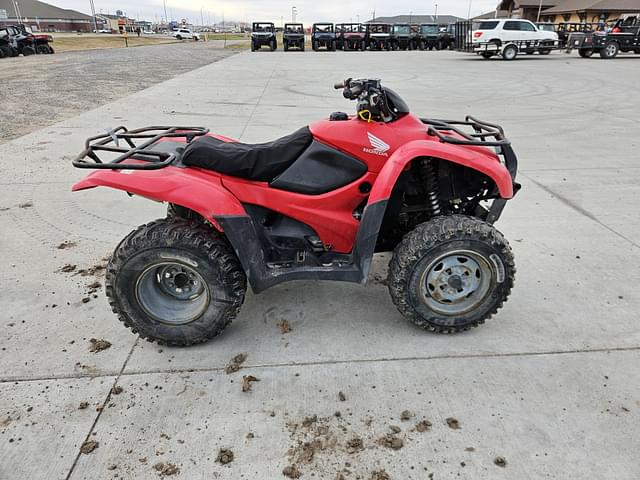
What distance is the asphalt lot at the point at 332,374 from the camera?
84.8 inches

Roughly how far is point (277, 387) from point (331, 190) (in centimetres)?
116

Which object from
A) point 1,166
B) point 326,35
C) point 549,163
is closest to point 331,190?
point 549,163

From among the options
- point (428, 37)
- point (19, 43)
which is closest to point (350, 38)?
point (428, 37)

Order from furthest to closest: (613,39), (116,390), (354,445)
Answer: (613,39) → (116,390) → (354,445)

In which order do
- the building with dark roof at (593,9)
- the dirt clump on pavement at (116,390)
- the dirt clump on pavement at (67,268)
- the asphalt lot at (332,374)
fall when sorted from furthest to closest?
1. the building with dark roof at (593,9)
2. the dirt clump on pavement at (67,268)
3. the dirt clump on pavement at (116,390)
4. the asphalt lot at (332,374)

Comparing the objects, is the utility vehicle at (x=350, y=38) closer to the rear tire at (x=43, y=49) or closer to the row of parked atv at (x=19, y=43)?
the rear tire at (x=43, y=49)

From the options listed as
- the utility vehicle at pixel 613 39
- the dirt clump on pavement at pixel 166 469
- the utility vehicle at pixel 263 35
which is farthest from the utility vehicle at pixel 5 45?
the dirt clump on pavement at pixel 166 469

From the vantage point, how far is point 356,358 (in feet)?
9.20

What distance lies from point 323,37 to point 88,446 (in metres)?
37.0

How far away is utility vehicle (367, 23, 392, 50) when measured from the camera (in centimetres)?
3628

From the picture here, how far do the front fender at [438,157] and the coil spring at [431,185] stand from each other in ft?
0.56

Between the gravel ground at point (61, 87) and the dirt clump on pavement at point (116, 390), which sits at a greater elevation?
the dirt clump on pavement at point (116, 390)

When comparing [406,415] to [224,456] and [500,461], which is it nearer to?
[500,461]

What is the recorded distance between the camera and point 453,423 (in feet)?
7.61
